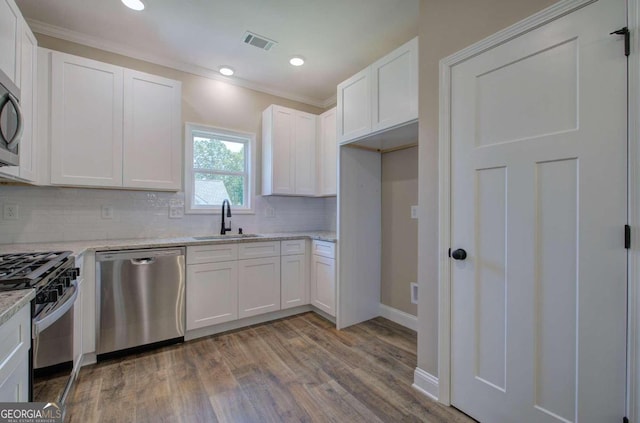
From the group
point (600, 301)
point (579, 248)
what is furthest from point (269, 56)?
point (600, 301)

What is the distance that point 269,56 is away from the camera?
→ 9.48ft

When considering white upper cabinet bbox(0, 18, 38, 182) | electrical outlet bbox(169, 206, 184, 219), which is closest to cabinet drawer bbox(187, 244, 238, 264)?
electrical outlet bbox(169, 206, 184, 219)

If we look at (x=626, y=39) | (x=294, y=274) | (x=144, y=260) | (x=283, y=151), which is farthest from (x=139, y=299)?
(x=626, y=39)

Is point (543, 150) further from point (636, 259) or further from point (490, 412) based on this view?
point (490, 412)

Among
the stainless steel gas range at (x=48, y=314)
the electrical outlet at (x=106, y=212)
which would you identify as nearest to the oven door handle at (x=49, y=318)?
the stainless steel gas range at (x=48, y=314)

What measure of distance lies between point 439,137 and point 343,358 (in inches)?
73.2

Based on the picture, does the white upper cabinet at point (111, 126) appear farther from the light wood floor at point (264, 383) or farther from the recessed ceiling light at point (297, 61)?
the light wood floor at point (264, 383)

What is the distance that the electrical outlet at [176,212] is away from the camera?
2998mm

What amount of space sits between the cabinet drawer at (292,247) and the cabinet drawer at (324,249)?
129 millimetres

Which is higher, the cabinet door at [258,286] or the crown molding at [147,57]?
the crown molding at [147,57]

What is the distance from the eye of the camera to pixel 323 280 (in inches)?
122

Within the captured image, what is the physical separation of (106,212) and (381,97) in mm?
2751

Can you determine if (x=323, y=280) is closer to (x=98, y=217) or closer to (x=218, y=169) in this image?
(x=218, y=169)

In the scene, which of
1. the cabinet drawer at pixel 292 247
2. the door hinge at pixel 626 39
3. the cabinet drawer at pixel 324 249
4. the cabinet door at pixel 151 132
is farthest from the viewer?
the cabinet drawer at pixel 292 247
